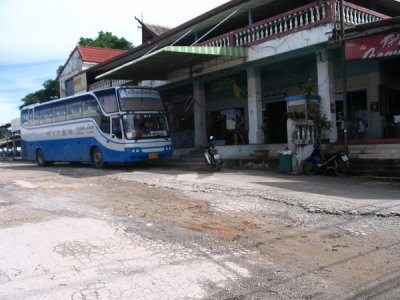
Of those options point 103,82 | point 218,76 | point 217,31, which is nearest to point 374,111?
point 218,76

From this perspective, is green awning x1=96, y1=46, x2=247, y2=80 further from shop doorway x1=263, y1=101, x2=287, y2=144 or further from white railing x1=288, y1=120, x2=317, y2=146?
shop doorway x1=263, y1=101, x2=287, y2=144

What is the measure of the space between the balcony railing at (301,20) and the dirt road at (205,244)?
596 cm

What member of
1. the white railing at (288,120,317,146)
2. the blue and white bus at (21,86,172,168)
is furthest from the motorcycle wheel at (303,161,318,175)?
the blue and white bus at (21,86,172,168)

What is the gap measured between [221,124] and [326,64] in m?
9.25

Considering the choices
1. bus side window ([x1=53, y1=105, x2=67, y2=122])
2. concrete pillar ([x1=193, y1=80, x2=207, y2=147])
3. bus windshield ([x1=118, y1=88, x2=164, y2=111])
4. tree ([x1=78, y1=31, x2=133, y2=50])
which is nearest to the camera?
bus windshield ([x1=118, y1=88, x2=164, y2=111])

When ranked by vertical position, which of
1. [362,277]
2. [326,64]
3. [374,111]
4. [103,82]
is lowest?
[362,277]

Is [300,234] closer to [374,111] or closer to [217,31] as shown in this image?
[374,111]

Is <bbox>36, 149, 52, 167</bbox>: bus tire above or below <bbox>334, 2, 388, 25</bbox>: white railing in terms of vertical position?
below

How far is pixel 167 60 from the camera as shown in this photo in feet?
49.2

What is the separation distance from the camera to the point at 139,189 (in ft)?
31.7

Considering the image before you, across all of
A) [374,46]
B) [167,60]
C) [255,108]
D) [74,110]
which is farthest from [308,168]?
[74,110]

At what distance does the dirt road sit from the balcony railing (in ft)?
19.6

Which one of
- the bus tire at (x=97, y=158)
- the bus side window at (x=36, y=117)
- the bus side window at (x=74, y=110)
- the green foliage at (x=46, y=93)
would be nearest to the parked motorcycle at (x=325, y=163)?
Result: the bus tire at (x=97, y=158)

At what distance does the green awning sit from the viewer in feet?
43.4
